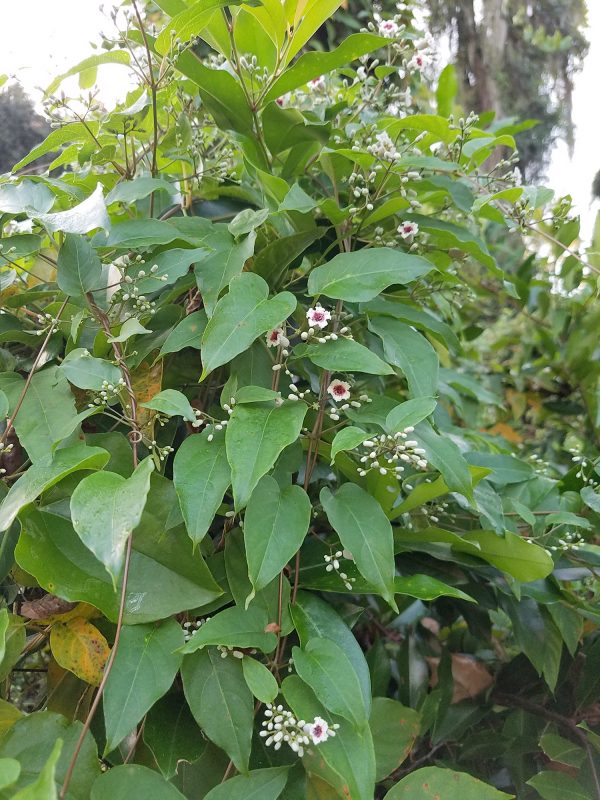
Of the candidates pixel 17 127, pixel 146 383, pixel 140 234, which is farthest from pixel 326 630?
pixel 17 127

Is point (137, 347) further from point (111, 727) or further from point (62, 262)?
point (111, 727)

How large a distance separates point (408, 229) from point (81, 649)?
1.60 ft

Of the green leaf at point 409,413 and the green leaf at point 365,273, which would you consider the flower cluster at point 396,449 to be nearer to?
the green leaf at point 409,413

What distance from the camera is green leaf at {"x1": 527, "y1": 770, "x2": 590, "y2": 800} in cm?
64

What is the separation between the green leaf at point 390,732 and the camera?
579 millimetres

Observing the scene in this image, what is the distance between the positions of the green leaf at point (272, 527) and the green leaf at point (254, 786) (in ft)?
0.47

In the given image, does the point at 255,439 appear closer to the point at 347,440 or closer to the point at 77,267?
the point at 347,440

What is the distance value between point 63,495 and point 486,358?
60.6 inches

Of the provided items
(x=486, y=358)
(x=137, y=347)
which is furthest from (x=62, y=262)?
(x=486, y=358)

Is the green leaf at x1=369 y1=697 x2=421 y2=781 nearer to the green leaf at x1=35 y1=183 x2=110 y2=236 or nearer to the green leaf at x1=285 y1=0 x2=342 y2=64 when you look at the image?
the green leaf at x1=35 y1=183 x2=110 y2=236

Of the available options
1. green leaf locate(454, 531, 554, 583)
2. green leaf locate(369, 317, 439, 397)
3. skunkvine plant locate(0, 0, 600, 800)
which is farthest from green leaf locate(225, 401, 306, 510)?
green leaf locate(454, 531, 554, 583)

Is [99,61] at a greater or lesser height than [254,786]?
greater

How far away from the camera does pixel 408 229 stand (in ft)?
2.18

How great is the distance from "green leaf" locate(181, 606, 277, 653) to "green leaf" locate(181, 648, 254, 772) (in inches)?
1.1
